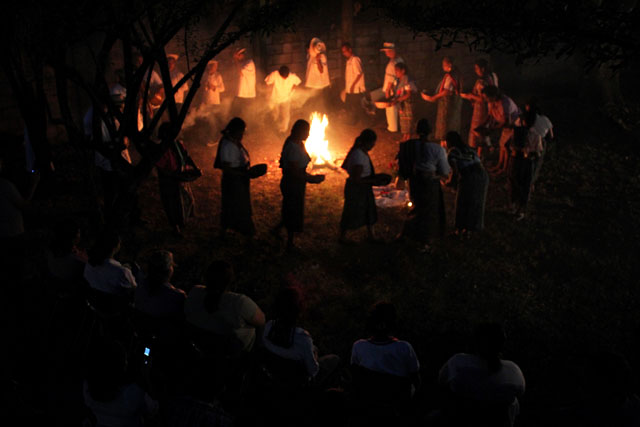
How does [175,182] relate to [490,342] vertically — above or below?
above

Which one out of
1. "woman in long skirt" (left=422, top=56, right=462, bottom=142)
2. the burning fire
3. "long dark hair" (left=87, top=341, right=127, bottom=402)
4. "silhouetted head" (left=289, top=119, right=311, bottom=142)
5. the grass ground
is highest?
"woman in long skirt" (left=422, top=56, right=462, bottom=142)

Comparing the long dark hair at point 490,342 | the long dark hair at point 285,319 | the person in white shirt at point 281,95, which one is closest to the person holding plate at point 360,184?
the long dark hair at point 285,319

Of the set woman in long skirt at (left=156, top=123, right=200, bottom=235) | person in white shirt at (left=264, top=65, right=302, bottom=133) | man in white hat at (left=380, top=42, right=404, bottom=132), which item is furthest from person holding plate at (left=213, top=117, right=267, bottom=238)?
man in white hat at (left=380, top=42, right=404, bottom=132)

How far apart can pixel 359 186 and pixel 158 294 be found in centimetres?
417

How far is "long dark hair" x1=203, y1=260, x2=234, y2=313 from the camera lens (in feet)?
14.3

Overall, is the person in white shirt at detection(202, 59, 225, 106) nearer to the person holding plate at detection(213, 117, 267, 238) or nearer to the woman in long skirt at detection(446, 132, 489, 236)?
the person holding plate at detection(213, 117, 267, 238)

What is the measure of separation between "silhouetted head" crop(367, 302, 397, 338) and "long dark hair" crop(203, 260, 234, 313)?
1352 millimetres

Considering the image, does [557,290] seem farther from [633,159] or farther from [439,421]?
[633,159]

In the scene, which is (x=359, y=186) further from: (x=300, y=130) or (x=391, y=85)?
(x=391, y=85)

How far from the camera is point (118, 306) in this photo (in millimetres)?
5004

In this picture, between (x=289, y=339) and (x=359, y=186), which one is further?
(x=359, y=186)

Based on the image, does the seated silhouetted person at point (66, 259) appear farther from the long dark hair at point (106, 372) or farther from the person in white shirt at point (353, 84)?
the person in white shirt at point (353, 84)

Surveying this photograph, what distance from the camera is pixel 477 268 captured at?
7730 mm

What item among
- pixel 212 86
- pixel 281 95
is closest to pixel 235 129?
pixel 281 95
